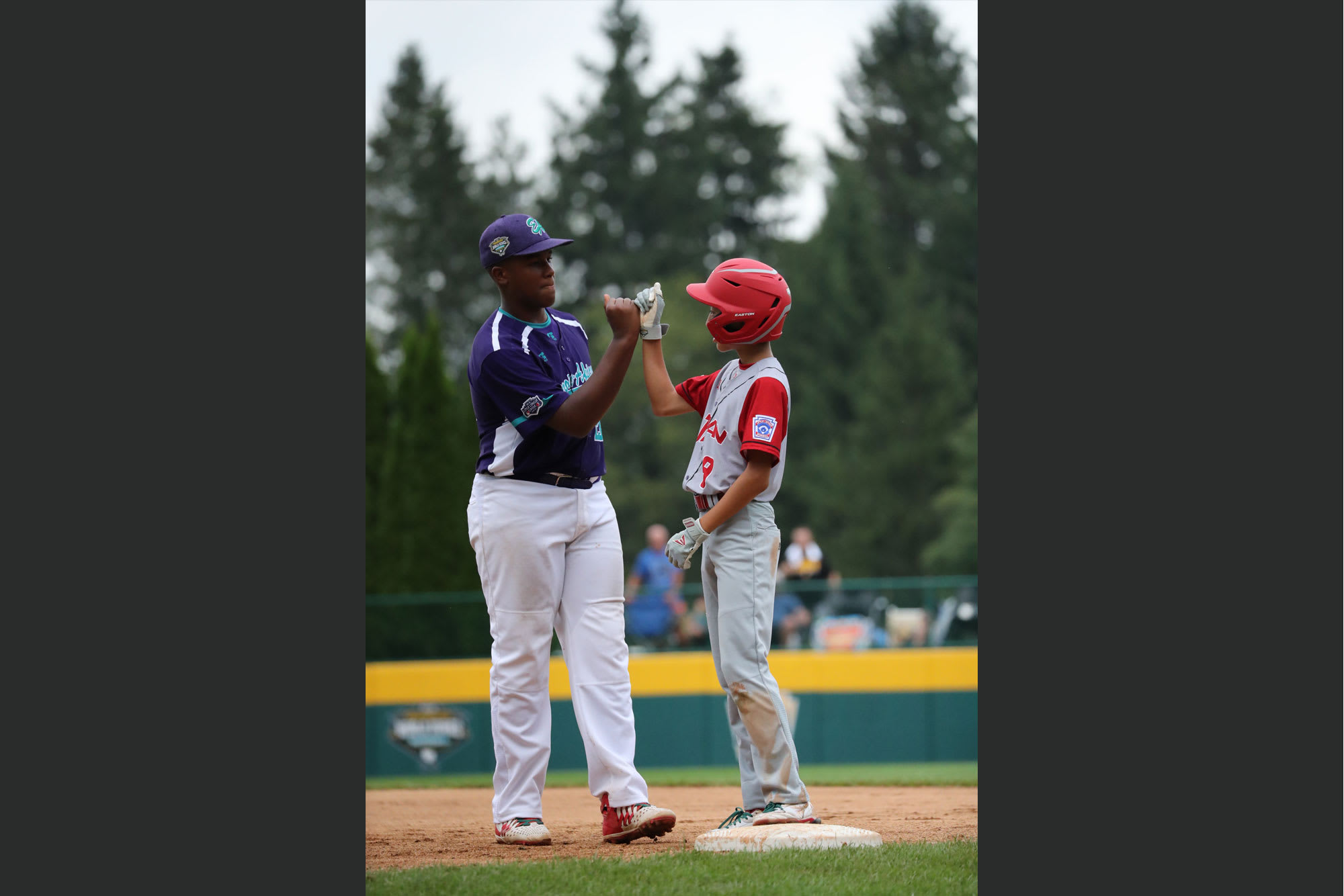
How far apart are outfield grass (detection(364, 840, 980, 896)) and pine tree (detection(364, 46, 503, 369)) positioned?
32534 millimetres

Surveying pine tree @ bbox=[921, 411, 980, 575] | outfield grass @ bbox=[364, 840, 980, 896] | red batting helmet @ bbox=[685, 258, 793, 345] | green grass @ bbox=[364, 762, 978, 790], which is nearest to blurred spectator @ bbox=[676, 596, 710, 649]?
green grass @ bbox=[364, 762, 978, 790]

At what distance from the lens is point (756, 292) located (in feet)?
19.8

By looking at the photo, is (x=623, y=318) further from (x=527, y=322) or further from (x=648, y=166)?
(x=648, y=166)

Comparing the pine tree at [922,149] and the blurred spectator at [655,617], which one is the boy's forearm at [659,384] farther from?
the pine tree at [922,149]

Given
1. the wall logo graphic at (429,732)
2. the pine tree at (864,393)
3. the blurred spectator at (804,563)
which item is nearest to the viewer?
the wall logo graphic at (429,732)

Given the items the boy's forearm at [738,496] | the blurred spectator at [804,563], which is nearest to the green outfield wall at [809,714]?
the blurred spectator at [804,563]

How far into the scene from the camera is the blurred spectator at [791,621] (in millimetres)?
15578

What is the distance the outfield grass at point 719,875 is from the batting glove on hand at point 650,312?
7.15ft

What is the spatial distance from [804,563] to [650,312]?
1089cm

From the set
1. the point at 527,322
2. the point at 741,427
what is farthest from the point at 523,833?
the point at 527,322

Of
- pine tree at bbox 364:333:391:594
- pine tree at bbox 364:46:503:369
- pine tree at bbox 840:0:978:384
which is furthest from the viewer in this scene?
pine tree at bbox 840:0:978:384

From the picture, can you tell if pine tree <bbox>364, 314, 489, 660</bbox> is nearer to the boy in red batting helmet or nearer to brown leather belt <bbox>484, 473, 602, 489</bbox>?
brown leather belt <bbox>484, 473, 602, 489</bbox>

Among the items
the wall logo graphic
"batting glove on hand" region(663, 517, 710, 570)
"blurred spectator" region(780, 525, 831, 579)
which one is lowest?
the wall logo graphic

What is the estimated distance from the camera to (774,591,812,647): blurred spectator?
15.6 metres
